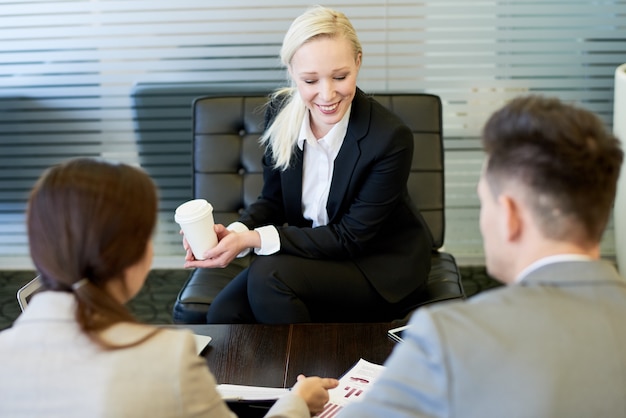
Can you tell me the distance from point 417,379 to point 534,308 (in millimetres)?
190

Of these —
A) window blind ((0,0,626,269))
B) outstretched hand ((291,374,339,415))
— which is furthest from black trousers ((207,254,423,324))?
window blind ((0,0,626,269))

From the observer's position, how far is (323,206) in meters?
2.40

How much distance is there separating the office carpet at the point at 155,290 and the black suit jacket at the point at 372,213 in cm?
115

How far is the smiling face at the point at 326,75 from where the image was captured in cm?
218

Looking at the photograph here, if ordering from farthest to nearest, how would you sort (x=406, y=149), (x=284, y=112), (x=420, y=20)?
(x=420, y=20) → (x=284, y=112) → (x=406, y=149)

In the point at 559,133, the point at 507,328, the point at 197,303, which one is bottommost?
the point at 197,303

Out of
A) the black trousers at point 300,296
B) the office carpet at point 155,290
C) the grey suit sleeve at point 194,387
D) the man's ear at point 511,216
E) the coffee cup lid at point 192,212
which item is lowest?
the office carpet at point 155,290

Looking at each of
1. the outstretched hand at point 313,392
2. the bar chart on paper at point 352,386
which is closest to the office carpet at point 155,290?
the bar chart on paper at point 352,386

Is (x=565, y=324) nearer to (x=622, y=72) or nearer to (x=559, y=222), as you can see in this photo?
(x=559, y=222)

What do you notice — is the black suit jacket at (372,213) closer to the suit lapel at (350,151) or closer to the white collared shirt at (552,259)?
the suit lapel at (350,151)

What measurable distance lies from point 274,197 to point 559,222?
1.48 m

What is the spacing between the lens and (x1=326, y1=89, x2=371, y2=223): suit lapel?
228 centimetres

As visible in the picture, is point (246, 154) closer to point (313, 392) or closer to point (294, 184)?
point (294, 184)

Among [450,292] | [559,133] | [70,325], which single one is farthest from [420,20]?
[70,325]
